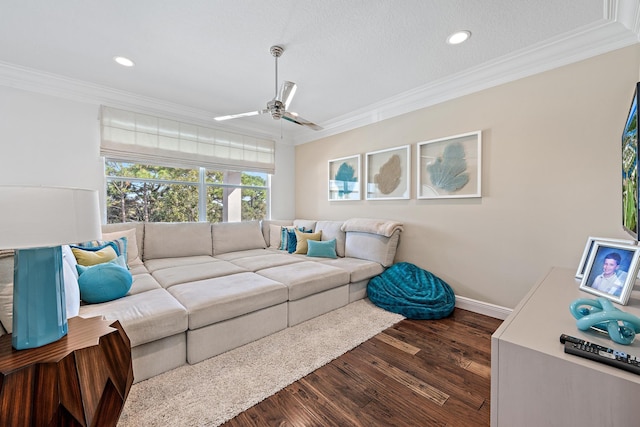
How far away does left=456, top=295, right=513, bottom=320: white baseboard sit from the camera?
2.58 m

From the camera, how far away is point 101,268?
1870 millimetres

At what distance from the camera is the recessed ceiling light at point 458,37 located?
2.06 metres

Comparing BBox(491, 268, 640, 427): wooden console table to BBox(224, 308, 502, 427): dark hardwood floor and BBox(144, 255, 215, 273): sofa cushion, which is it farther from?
BBox(144, 255, 215, 273): sofa cushion

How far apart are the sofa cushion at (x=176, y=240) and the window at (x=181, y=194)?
42 centimetres

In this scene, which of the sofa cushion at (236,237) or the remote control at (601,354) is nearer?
the remote control at (601,354)

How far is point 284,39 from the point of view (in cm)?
213

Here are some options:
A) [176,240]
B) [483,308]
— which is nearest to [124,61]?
[176,240]

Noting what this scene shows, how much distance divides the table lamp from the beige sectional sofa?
63 centimetres

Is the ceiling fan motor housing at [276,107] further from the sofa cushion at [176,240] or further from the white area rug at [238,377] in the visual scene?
the sofa cushion at [176,240]

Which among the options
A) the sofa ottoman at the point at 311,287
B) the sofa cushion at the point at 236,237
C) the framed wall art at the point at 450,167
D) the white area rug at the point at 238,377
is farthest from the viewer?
the sofa cushion at the point at 236,237

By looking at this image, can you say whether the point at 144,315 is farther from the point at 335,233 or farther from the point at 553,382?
the point at 335,233

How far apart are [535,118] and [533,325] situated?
7.16 ft

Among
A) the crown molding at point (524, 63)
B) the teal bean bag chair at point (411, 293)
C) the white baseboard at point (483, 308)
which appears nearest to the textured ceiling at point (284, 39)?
the crown molding at point (524, 63)

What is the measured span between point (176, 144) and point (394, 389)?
379 cm
